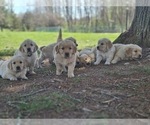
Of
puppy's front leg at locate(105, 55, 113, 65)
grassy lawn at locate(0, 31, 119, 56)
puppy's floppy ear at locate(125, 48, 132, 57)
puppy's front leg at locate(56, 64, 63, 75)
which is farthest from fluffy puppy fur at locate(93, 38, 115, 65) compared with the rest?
grassy lawn at locate(0, 31, 119, 56)

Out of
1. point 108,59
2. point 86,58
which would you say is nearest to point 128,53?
point 108,59

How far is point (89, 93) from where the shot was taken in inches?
195

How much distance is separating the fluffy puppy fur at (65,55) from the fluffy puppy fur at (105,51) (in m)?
1.20

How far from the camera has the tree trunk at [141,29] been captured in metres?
8.28

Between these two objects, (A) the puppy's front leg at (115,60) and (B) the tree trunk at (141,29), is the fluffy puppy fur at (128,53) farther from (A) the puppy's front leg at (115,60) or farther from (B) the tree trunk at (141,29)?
(B) the tree trunk at (141,29)

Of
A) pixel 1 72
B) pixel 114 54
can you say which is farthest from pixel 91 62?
pixel 1 72

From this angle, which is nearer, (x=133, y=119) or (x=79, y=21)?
(x=133, y=119)

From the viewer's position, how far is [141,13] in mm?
8383

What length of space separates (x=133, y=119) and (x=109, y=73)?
220 cm

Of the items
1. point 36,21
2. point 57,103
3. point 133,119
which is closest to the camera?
point 133,119

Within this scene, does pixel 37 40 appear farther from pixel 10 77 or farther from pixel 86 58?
pixel 10 77

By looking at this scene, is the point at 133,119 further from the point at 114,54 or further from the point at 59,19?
the point at 59,19

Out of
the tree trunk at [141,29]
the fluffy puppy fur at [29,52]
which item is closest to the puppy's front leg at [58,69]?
the fluffy puppy fur at [29,52]

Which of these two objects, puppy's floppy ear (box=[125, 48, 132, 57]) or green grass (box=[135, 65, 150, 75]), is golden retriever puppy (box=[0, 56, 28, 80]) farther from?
puppy's floppy ear (box=[125, 48, 132, 57])
